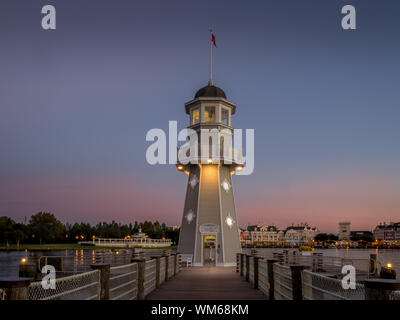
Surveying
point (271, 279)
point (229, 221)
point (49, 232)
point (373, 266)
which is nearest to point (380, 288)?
point (271, 279)

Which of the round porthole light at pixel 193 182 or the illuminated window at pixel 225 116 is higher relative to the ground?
the illuminated window at pixel 225 116

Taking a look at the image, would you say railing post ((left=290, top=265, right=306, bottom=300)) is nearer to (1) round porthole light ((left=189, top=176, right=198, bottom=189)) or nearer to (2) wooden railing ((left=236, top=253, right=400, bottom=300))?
(2) wooden railing ((left=236, top=253, right=400, bottom=300))

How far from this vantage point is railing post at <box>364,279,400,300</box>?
4.45 metres

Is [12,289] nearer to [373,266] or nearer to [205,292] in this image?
[205,292]

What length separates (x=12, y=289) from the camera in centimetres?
429

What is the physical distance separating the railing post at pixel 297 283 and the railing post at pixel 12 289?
5.67 metres

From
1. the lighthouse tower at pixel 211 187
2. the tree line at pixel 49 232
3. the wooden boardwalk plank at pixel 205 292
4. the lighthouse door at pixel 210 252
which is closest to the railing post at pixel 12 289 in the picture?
the wooden boardwalk plank at pixel 205 292

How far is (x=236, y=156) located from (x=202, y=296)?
1860 centimetres

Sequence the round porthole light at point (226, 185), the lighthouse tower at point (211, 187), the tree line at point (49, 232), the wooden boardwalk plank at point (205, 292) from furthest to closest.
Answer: the tree line at point (49, 232)
the round porthole light at point (226, 185)
the lighthouse tower at point (211, 187)
the wooden boardwalk plank at point (205, 292)

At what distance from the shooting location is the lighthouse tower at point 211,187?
1125 inches

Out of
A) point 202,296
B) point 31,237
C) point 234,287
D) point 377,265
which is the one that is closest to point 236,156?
point 377,265

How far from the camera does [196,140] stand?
1184 inches

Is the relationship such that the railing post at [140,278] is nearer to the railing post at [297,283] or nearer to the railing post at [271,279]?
the railing post at [271,279]
